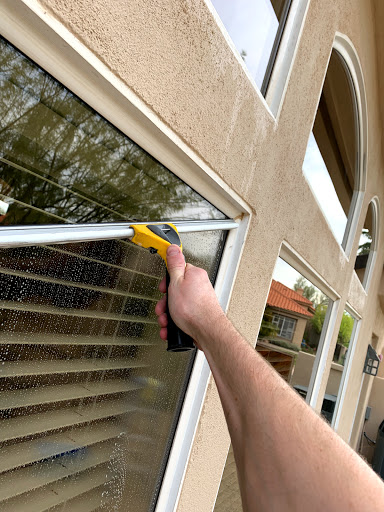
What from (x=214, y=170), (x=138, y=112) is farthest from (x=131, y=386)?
(x=138, y=112)

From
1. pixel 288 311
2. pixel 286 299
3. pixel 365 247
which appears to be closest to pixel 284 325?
pixel 288 311

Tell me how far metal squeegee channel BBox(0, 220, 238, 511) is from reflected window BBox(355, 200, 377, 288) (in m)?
5.73

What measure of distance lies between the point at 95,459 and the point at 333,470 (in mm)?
1272

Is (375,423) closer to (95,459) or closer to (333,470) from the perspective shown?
(95,459)

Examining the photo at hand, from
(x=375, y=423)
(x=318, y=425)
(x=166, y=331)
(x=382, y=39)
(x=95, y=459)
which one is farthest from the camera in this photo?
(x=375, y=423)

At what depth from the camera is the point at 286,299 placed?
158 inches

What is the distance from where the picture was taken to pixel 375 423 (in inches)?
521

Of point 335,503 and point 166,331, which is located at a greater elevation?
point 166,331

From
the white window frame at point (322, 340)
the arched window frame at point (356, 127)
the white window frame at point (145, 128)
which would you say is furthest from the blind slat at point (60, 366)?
the arched window frame at point (356, 127)

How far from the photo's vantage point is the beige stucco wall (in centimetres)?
129

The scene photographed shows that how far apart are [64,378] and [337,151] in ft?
13.7

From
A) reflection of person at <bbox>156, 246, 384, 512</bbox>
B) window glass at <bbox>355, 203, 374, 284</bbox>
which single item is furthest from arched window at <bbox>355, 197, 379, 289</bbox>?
reflection of person at <bbox>156, 246, 384, 512</bbox>

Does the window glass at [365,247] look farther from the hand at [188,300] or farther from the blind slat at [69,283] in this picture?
the hand at [188,300]

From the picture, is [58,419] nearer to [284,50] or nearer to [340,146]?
[284,50]
